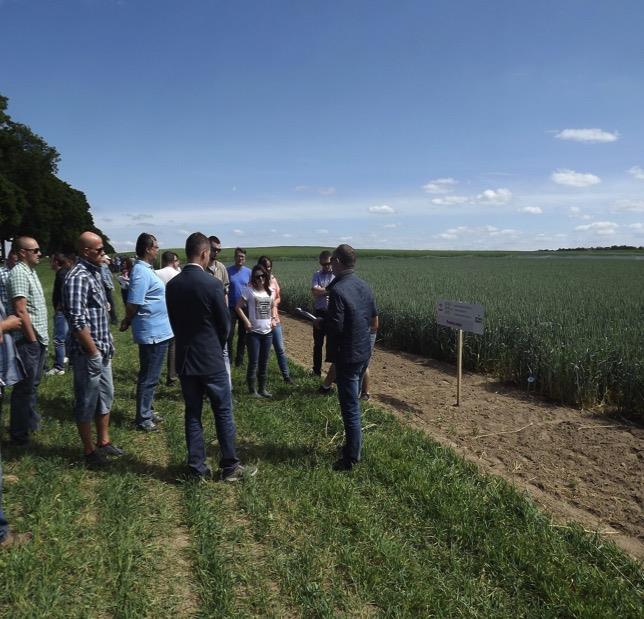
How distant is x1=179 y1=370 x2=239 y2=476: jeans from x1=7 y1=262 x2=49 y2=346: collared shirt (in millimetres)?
1961

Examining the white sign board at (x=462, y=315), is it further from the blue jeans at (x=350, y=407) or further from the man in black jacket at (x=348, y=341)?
the blue jeans at (x=350, y=407)

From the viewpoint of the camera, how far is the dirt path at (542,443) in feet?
12.1

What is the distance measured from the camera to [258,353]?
241 inches

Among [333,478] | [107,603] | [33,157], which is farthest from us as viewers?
[33,157]

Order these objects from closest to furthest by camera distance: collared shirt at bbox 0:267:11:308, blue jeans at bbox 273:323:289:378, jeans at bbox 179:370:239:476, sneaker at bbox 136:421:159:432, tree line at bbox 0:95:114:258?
jeans at bbox 179:370:239:476, collared shirt at bbox 0:267:11:308, sneaker at bbox 136:421:159:432, blue jeans at bbox 273:323:289:378, tree line at bbox 0:95:114:258

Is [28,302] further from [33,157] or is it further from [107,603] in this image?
[33,157]

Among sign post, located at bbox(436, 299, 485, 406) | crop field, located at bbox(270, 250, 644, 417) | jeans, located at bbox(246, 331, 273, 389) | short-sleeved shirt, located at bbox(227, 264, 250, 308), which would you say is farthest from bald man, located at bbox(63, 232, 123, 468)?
crop field, located at bbox(270, 250, 644, 417)

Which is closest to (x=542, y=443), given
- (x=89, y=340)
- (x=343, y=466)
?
(x=343, y=466)

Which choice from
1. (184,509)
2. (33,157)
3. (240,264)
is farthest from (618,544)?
(33,157)

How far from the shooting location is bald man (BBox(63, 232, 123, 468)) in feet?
12.5

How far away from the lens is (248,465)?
4.06 m

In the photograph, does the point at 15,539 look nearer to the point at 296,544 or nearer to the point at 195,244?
the point at 296,544

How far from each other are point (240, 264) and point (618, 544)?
611 cm

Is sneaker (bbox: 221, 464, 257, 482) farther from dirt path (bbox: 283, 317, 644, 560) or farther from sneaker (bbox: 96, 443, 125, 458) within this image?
dirt path (bbox: 283, 317, 644, 560)
